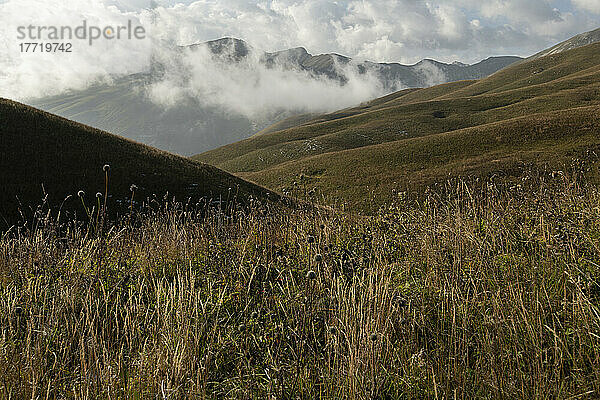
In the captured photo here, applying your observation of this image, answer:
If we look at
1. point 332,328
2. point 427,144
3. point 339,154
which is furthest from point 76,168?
point 427,144

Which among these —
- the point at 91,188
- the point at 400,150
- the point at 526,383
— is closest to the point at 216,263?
the point at 526,383

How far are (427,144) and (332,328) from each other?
6174 centimetres

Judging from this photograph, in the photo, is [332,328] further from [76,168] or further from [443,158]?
[443,158]

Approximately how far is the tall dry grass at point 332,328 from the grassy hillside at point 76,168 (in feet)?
49.7

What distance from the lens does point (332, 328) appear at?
3.54 meters

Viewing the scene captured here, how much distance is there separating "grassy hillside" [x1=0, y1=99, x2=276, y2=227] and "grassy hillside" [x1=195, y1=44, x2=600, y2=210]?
1268cm

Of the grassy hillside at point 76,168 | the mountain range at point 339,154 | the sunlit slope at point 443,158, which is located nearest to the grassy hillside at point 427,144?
the sunlit slope at point 443,158

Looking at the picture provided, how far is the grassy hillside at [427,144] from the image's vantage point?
47.9 m

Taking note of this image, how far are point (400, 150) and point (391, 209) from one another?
176 feet

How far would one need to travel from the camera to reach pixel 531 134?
54.3 metres

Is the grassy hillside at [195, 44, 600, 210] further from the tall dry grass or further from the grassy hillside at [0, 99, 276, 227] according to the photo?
the tall dry grass

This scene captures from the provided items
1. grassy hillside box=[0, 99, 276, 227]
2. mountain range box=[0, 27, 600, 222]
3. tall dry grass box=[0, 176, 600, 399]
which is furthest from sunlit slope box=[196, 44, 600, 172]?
tall dry grass box=[0, 176, 600, 399]

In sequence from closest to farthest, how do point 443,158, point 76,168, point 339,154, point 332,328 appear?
1. point 332,328
2. point 76,168
3. point 443,158
4. point 339,154

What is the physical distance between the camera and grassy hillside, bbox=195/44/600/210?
157 feet
